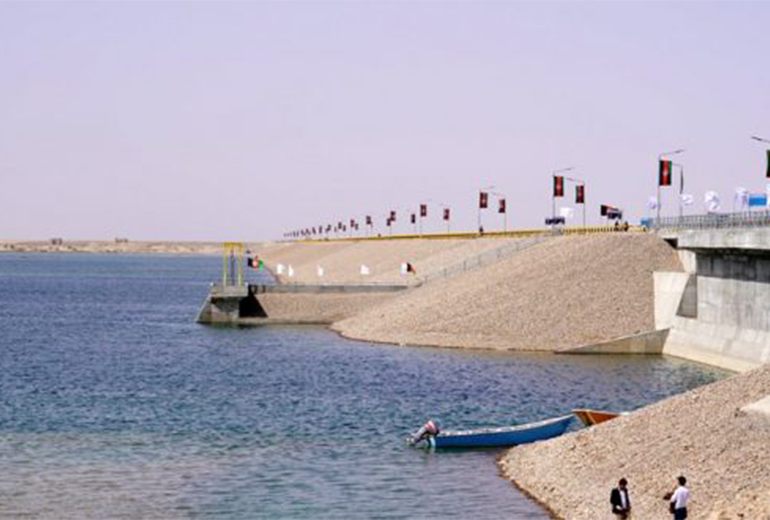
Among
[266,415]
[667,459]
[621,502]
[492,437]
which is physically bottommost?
[266,415]

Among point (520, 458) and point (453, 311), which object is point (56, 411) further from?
point (453, 311)

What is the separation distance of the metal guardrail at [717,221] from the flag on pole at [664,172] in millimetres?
2989

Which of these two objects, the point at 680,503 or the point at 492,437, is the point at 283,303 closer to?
the point at 492,437

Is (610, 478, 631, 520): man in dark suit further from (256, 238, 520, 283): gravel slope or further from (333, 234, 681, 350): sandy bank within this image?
(256, 238, 520, 283): gravel slope

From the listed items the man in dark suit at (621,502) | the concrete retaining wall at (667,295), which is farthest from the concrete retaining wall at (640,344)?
the man in dark suit at (621,502)

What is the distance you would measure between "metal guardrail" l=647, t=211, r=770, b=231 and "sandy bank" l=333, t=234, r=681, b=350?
230 cm

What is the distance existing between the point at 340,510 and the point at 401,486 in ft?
13.7

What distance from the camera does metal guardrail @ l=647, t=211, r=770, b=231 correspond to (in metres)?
78.2

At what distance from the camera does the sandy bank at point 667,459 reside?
36.2 m

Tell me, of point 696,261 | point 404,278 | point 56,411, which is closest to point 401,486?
point 56,411

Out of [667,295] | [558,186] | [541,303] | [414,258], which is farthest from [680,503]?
[414,258]

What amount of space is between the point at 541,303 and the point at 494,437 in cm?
4609

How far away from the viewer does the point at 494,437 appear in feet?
166

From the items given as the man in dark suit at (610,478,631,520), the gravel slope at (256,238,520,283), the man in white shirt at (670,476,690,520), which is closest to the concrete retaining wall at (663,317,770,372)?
the man in dark suit at (610,478,631,520)
